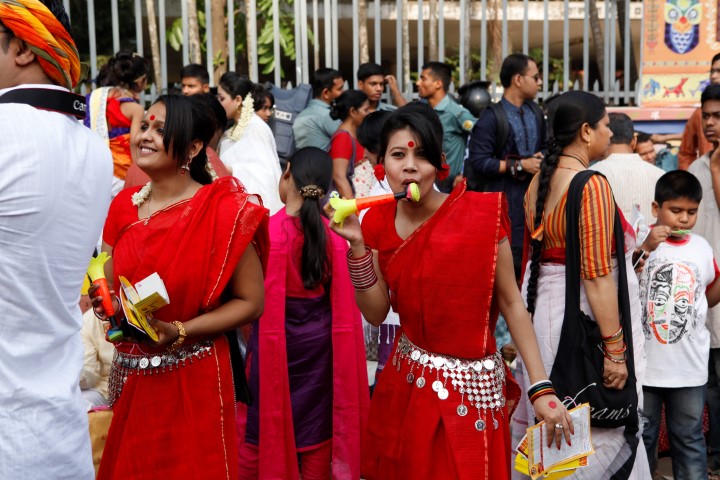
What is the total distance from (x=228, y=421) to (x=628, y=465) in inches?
59.1

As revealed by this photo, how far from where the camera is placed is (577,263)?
3.52 metres

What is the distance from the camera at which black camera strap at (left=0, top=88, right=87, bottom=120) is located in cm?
217

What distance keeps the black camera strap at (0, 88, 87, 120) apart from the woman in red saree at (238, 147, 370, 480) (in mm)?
1971

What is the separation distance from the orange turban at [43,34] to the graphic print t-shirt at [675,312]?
3.09m

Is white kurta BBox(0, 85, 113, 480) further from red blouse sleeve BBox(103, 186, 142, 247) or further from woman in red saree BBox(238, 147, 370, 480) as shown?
woman in red saree BBox(238, 147, 370, 480)

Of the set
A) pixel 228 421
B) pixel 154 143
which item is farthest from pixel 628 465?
pixel 154 143

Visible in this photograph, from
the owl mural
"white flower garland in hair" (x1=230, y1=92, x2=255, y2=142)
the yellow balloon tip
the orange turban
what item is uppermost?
the owl mural

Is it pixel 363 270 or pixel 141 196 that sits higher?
pixel 141 196

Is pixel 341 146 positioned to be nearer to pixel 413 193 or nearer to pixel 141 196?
pixel 141 196

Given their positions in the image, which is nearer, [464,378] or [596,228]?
[464,378]

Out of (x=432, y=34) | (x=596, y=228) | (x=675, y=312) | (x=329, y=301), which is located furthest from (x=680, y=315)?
(x=432, y=34)

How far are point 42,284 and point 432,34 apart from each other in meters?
7.89

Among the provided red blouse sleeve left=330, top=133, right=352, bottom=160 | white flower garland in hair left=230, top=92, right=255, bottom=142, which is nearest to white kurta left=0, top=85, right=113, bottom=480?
white flower garland in hair left=230, top=92, right=255, bottom=142

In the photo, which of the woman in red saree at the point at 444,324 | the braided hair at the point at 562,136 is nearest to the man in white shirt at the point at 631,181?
the braided hair at the point at 562,136
